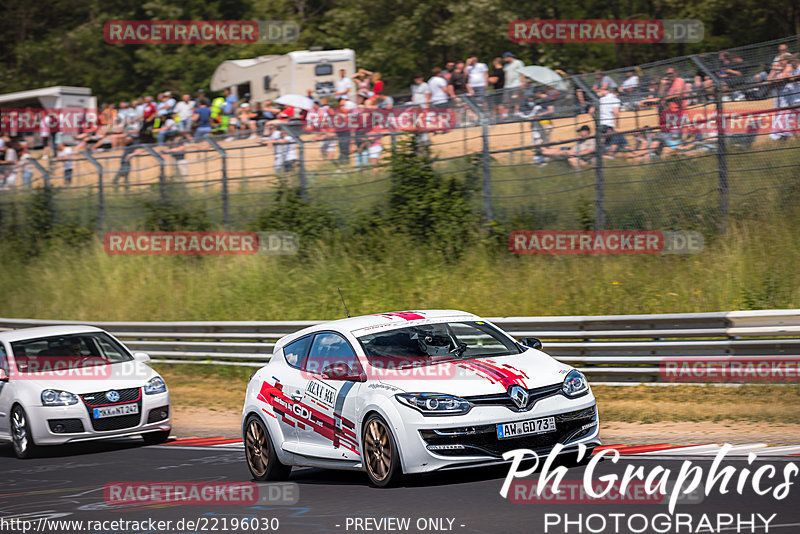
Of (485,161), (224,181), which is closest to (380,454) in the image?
(485,161)

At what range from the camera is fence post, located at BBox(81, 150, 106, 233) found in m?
28.8

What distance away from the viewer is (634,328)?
50.4ft

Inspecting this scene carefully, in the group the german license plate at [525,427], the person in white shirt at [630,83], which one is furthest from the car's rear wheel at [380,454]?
the person in white shirt at [630,83]

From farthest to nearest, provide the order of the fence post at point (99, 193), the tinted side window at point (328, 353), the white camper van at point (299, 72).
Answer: the white camper van at point (299, 72) < the fence post at point (99, 193) < the tinted side window at point (328, 353)

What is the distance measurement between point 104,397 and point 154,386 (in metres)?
0.75

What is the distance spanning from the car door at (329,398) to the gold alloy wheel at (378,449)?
205mm

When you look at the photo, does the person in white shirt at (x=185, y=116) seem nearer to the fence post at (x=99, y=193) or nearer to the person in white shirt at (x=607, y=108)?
the fence post at (x=99, y=193)

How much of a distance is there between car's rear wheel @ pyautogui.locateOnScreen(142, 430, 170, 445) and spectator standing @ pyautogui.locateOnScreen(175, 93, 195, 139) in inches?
597

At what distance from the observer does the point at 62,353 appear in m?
15.5

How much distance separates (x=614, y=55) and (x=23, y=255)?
873 inches

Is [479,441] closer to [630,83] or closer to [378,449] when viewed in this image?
[378,449]

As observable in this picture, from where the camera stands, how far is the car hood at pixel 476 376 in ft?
29.9

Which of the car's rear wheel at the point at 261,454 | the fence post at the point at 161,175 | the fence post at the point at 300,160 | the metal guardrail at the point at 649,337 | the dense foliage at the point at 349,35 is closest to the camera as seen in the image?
the car's rear wheel at the point at 261,454

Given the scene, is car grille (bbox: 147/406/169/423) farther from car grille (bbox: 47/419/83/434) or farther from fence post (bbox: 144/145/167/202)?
fence post (bbox: 144/145/167/202)
